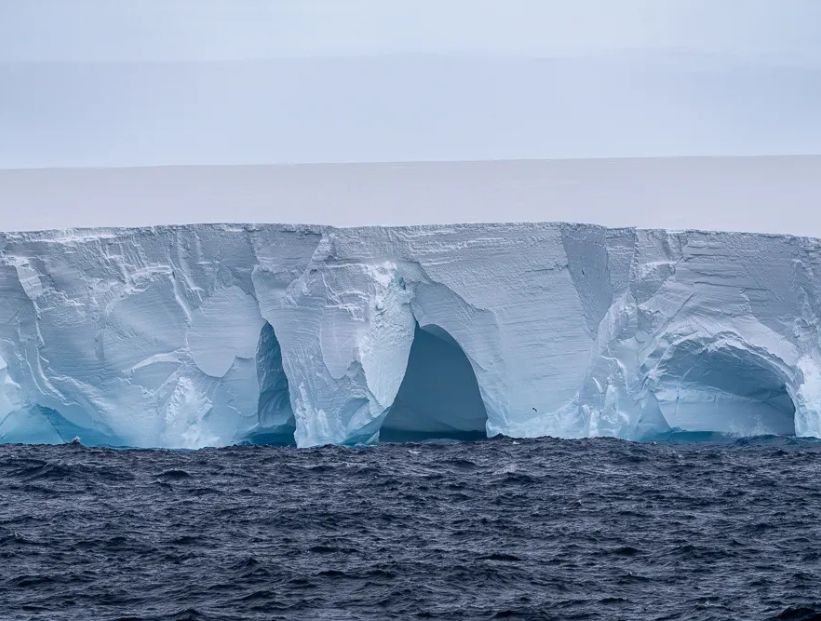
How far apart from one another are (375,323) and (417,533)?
431cm

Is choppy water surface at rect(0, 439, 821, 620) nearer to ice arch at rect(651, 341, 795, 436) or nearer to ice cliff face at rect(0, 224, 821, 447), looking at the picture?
ice arch at rect(651, 341, 795, 436)

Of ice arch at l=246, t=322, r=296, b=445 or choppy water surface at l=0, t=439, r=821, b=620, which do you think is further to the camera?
ice arch at l=246, t=322, r=296, b=445

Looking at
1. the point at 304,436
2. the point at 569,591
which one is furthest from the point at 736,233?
the point at 569,591

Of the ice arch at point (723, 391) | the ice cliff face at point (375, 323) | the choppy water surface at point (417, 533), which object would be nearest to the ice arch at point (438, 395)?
the ice cliff face at point (375, 323)

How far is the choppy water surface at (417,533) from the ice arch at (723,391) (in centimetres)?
30

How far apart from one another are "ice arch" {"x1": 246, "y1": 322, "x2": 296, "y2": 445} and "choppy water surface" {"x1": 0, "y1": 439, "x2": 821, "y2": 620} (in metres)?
0.84

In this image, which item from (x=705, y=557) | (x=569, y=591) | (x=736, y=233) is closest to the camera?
(x=569, y=591)

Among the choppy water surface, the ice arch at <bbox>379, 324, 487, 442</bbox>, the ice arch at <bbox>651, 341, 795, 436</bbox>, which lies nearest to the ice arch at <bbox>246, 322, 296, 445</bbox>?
the choppy water surface

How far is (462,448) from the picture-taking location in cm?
1373

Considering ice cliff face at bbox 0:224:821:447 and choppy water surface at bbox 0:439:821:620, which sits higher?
ice cliff face at bbox 0:224:821:447

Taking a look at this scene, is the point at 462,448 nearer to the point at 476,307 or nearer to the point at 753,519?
the point at 476,307

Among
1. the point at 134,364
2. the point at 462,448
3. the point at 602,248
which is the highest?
the point at 602,248

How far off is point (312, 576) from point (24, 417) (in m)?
6.87

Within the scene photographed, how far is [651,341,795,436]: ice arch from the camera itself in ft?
43.4
